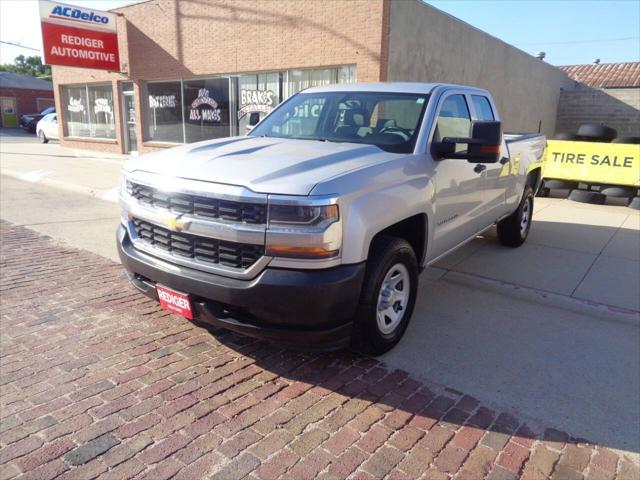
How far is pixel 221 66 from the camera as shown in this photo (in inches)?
588

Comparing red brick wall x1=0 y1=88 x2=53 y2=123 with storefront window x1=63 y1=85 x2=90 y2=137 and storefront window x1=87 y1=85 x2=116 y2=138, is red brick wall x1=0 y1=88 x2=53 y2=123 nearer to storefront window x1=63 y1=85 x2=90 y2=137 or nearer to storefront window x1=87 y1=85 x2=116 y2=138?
storefront window x1=63 y1=85 x2=90 y2=137

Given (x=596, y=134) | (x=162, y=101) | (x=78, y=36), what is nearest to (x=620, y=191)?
(x=596, y=134)

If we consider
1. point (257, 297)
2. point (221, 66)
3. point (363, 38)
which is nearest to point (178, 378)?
point (257, 297)

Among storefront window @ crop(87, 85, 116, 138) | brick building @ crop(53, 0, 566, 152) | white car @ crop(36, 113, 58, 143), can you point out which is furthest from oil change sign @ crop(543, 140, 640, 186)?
white car @ crop(36, 113, 58, 143)

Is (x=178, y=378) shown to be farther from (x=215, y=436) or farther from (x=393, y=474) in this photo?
(x=393, y=474)

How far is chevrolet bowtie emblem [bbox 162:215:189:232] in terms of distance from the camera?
3.24m

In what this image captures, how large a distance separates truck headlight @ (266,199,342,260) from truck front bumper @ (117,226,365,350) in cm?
12

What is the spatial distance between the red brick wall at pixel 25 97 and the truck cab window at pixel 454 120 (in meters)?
51.2

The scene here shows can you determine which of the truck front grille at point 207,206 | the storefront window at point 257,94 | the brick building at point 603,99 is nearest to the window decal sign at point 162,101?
the storefront window at point 257,94

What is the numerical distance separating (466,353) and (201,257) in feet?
7.11

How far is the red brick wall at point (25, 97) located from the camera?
45.5 m

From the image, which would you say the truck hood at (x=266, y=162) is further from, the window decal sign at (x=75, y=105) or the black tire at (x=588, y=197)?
the window decal sign at (x=75, y=105)

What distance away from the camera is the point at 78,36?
55.1 ft

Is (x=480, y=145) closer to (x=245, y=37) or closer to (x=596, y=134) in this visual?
(x=596, y=134)
